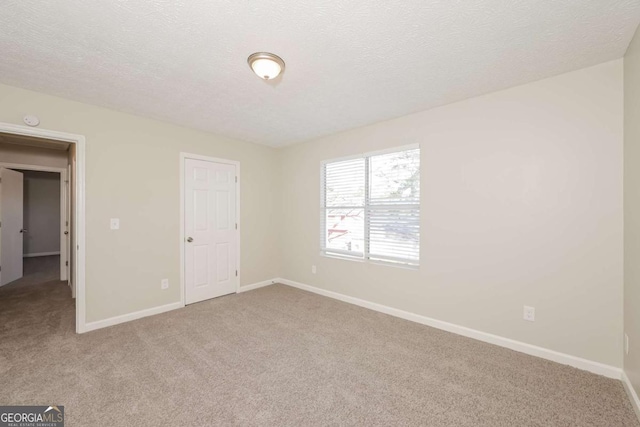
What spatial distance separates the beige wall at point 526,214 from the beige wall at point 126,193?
2.86 meters

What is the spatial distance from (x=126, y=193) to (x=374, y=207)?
3.13 meters

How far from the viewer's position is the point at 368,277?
3.74m

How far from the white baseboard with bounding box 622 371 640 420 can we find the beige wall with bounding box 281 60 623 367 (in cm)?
14

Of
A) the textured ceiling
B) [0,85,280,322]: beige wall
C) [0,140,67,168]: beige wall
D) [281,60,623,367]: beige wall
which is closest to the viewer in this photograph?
the textured ceiling

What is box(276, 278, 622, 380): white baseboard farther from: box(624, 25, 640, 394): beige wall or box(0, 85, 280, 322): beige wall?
box(0, 85, 280, 322): beige wall

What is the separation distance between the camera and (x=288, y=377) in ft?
7.12

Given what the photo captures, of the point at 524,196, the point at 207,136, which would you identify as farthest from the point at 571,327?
the point at 207,136

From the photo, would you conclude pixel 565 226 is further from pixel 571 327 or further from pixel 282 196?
pixel 282 196

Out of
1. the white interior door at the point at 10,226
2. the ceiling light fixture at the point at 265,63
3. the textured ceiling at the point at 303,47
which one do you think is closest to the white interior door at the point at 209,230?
the textured ceiling at the point at 303,47

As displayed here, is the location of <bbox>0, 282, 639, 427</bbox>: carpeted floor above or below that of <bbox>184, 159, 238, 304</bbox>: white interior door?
below

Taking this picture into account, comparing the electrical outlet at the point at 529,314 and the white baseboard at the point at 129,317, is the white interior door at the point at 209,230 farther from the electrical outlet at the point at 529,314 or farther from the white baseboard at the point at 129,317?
the electrical outlet at the point at 529,314

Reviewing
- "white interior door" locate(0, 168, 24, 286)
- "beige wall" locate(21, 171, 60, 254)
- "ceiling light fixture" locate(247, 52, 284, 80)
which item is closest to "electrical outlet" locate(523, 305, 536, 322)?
"ceiling light fixture" locate(247, 52, 284, 80)

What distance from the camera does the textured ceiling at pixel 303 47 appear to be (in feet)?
5.26

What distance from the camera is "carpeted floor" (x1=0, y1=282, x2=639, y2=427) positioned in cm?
176
